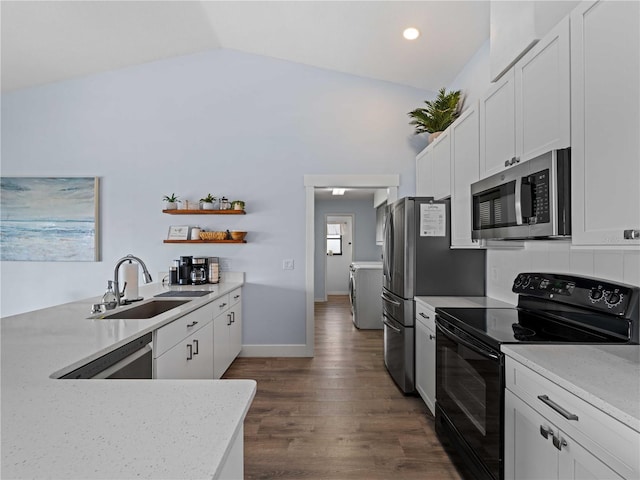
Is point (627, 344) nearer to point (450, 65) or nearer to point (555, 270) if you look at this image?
point (555, 270)

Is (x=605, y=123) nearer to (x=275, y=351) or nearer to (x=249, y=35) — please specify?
(x=249, y=35)

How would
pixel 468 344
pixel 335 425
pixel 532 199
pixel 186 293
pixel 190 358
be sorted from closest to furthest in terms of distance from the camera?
1. pixel 532 199
2. pixel 468 344
3. pixel 190 358
4. pixel 335 425
5. pixel 186 293

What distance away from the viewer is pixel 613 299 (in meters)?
1.54

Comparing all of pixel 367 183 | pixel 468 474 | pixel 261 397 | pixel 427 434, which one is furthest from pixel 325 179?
pixel 468 474

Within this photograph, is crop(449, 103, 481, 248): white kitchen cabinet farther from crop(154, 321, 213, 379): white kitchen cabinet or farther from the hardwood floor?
crop(154, 321, 213, 379): white kitchen cabinet

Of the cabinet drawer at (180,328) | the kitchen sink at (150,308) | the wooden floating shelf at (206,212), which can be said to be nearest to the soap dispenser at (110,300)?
the kitchen sink at (150,308)

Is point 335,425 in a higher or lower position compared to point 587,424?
lower

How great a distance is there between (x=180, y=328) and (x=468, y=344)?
1623 millimetres

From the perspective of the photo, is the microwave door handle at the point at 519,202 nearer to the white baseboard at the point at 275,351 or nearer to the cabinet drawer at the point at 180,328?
the cabinet drawer at the point at 180,328

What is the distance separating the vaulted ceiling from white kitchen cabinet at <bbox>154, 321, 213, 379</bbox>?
8.89ft

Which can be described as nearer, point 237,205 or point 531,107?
point 531,107

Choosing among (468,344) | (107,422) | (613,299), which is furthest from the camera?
(468,344)

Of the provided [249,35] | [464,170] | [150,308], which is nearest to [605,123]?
[464,170]

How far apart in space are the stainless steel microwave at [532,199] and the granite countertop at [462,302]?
593 millimetres
